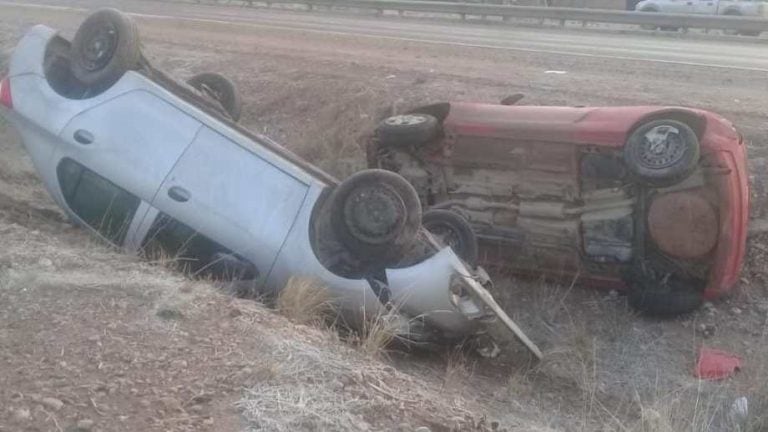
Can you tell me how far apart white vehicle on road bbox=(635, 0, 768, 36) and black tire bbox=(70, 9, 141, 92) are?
23.6 m

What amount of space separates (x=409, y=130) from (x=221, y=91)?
1.67 metres

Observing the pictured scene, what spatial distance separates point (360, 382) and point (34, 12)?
21.2 m

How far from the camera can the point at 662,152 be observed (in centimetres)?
826

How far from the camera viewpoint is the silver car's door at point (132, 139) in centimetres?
785

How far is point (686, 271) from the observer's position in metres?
8.63

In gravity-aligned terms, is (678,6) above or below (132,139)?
below

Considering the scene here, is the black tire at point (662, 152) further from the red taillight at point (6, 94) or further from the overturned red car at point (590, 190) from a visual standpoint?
the red taillight at point (6, 94)

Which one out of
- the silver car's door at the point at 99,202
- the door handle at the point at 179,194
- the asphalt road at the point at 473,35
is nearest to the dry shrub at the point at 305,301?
the door handle at the point at 179,194

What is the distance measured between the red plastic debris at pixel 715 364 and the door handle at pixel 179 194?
149 inches

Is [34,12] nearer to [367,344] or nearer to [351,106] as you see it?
[351,106]

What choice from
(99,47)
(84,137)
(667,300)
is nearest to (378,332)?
(84,137)

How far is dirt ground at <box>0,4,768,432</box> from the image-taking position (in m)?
5.11

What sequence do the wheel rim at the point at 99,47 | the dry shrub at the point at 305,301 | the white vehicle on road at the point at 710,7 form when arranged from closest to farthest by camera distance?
1. the dry shrub at the point at 305,301
2. the wheel rim at the point at 99,47
3. the white vehicle on road at the point at 710,7

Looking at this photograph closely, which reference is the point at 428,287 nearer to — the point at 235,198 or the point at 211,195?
the point at 235,198
